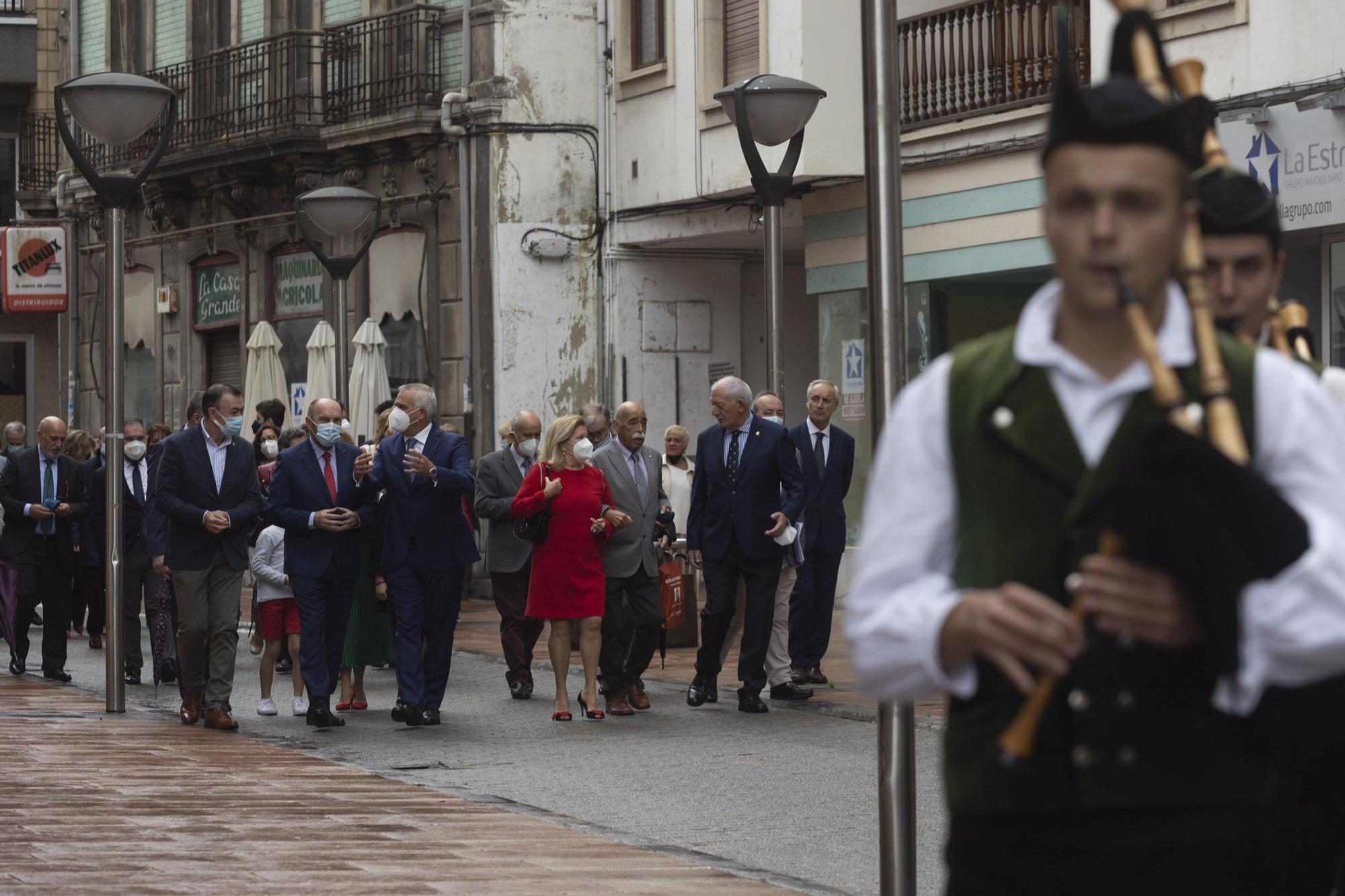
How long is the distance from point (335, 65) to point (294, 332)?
11.6 feet

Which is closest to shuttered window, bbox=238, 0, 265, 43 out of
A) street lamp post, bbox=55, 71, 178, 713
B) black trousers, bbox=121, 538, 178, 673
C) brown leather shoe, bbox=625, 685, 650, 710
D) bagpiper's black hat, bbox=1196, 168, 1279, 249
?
black trousers, bbox=121, 538, 178, 673

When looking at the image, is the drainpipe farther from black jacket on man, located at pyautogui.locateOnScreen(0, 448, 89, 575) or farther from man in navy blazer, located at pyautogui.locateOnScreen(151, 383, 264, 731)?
man in navy blazer, located at pyautogui.locateOnScreen(151, 383, 264, 731)

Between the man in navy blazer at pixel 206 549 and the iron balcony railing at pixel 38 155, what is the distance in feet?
83.4

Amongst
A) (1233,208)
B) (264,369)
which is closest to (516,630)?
(1233,208)

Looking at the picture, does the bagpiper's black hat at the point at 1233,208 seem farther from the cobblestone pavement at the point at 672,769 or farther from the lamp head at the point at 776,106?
the lamp head at the point at 776,106

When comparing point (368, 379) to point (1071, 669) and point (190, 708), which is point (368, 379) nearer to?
point (190, 708)

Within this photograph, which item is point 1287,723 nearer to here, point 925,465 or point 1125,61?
point 925,465

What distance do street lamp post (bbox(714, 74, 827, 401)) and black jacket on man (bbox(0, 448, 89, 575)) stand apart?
5894mm

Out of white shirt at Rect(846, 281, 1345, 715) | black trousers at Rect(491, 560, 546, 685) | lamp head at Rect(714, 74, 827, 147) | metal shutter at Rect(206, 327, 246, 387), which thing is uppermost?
lamp head at Rect(714, 74, 827, 147)

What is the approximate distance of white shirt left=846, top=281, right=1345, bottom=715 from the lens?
2658 mm

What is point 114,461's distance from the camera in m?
14.7

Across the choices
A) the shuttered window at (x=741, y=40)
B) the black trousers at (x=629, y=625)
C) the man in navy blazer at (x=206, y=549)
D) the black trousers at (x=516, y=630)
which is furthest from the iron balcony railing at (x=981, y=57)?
the man in navy blazer at (x=206, y=549)

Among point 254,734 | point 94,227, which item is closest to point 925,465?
point 254,734

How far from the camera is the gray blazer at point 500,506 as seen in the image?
49.3ft
